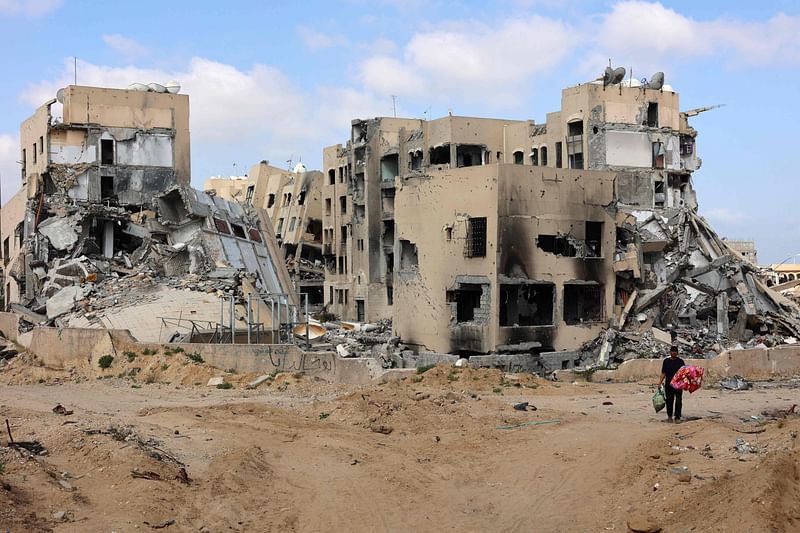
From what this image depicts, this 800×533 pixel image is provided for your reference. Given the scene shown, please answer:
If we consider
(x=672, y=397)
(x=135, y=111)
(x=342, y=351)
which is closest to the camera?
(x=672, y=397)

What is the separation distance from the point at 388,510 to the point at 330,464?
2.51 m

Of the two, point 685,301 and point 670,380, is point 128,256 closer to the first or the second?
point 685,301

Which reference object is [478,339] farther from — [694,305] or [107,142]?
[107,142]

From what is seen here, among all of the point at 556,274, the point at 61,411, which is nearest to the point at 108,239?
the point at 556,274

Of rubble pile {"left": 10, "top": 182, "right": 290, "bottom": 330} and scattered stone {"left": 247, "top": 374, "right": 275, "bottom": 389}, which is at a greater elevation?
rubble pile {"left": 10, "top": 182, "right": 290, "bottom": 330}

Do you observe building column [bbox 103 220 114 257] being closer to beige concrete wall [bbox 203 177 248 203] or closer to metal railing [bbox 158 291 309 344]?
metal railing [bbox 158 291 309 344]

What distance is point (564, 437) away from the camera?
15.9 metres

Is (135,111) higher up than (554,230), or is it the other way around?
(135,111)

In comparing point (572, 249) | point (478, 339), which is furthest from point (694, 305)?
point (478, 339)

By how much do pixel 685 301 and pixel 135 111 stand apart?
28.8 metres

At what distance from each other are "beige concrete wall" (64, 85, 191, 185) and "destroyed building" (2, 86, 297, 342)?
52 mm

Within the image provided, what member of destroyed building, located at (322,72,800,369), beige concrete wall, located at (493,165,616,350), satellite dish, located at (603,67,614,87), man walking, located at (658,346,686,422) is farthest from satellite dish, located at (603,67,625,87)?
man walking, located at (658,346,686,422)

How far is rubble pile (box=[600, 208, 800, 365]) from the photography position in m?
29.7

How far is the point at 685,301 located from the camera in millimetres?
34438
